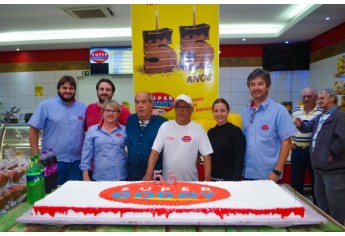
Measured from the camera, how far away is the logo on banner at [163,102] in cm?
322

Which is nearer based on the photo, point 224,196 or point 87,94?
point 224,196

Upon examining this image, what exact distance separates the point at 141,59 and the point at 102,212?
6.47ft

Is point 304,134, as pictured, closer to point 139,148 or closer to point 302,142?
point 302,142

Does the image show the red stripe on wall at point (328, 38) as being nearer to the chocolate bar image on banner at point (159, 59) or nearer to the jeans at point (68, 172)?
the chocolate bar image on banner at point (159, 59)

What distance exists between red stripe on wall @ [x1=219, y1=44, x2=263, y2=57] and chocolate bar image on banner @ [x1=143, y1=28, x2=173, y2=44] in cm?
470

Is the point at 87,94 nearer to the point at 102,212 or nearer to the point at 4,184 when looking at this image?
the point at 4,184

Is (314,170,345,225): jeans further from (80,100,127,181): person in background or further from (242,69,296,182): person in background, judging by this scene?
(80,100,127,181): person in background

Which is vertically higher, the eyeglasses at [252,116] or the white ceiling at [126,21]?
the white ceiling at [126,21]

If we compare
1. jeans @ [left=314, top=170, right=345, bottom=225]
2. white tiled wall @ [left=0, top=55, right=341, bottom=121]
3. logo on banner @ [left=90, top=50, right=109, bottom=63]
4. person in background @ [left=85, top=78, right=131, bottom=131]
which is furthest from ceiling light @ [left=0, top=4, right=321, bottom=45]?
jeans @ [left=314, top=170, right=345, bottom=225]

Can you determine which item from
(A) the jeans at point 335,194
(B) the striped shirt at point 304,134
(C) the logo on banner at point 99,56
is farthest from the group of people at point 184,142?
(C) the logo on banner at point 99,56

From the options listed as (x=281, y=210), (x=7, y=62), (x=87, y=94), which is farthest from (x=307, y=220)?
Result: (x=7, y=62)

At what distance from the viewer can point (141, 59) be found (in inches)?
127

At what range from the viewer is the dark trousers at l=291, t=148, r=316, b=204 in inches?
170

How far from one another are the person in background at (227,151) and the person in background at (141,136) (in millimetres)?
503
